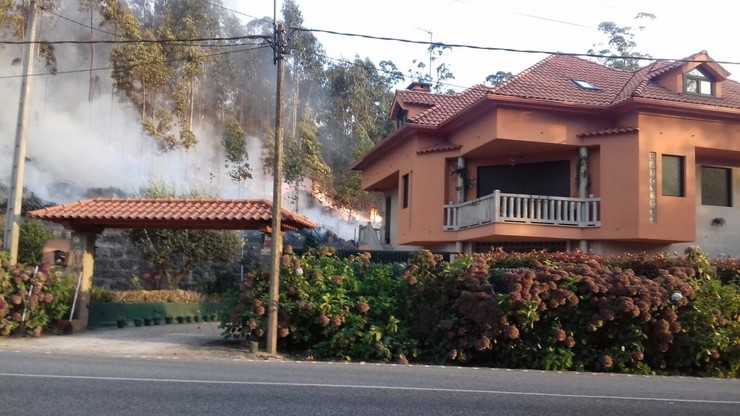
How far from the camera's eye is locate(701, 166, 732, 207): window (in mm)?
21375

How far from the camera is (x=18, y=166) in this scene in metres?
17.8

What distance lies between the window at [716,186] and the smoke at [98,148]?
→ 27.7m

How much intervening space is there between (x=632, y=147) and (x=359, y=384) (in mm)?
13215

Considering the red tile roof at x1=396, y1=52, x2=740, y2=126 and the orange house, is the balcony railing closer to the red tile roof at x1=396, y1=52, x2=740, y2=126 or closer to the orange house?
the orange house

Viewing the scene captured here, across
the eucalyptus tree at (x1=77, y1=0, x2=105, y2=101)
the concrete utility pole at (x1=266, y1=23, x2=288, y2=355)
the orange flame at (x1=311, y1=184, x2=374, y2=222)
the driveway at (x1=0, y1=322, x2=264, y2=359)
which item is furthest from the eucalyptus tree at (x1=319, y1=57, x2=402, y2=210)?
the concrete utility pole at (x1=266, y1=23, x2=288, y2=355)

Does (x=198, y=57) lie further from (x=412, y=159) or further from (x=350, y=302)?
(x=350, y=302)

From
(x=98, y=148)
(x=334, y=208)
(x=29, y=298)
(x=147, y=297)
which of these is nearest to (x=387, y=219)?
(x=147, y=297)

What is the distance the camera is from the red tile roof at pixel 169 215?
55.6 feet

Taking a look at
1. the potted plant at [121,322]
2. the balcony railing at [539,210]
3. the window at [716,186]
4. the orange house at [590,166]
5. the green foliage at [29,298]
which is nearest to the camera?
the green foliage at [29,298]

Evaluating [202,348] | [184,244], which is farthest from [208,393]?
[184,244]

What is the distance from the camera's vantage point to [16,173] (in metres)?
17.8

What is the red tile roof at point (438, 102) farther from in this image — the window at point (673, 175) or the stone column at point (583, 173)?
the window at point (673, 175)

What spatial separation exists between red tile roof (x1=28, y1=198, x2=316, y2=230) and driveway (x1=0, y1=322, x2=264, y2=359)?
262 cm

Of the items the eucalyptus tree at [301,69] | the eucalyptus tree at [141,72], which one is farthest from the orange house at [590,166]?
the eucalyptus tree at [301,69]
